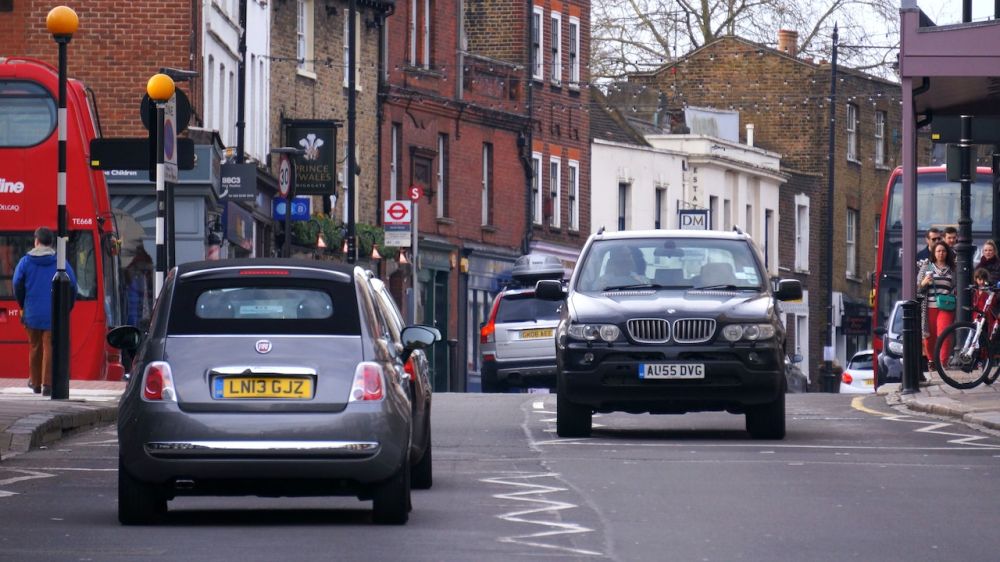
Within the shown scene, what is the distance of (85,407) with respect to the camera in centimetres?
2248

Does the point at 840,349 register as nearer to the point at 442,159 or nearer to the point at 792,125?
the point at 792,125

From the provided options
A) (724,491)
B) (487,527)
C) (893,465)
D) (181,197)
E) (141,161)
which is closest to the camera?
(487,527)

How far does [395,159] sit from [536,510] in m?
42.8

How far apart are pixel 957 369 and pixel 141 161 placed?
9.67m

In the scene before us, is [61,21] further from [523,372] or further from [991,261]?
[523,372]

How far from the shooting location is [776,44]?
260ft

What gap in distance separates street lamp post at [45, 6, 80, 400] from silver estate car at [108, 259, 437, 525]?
10.5m

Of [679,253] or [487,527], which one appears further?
[679,253]

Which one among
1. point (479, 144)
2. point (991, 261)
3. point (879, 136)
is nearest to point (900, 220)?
Answer: point (479, 144)

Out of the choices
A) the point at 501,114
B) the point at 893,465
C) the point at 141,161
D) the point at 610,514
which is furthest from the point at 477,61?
the point at 610,514

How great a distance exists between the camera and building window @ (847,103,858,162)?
7700 centimetres

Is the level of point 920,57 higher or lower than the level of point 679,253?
higher

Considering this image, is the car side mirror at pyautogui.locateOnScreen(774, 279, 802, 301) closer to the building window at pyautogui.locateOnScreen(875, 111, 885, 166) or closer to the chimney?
the chimney

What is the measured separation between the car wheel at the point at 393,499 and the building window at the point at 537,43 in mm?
51529
